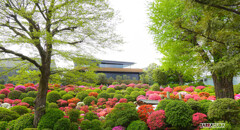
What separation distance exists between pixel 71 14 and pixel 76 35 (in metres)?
0.89

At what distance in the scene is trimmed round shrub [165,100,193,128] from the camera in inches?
238

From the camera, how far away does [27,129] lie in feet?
19.9

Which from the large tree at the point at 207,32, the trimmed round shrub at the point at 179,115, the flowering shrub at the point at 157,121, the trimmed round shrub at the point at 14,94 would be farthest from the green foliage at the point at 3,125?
the large tree at the point at 207,32

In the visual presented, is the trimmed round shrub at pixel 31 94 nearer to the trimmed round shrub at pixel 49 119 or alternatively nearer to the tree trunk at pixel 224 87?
the trimmed round shrub at pixel 49 119

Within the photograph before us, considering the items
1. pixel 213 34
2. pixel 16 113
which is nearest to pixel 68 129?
pixel 16 113

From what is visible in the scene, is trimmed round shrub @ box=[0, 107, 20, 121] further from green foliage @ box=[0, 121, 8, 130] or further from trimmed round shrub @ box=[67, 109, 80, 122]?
trimmed round shrub @ box=[67, 109, 80, 122]

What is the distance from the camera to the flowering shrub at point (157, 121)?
6.25 metres

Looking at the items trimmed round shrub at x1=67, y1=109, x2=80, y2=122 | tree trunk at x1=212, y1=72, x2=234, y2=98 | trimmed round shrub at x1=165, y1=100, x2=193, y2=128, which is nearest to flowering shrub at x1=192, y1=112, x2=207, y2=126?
trimmed round shrub at x1=165, y1=100, x2=193, y2=128

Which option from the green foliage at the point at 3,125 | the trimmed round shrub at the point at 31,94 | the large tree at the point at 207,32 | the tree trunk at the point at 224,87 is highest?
the large tree at the point at 207,32

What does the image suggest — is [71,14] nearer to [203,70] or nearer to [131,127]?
[131,127]

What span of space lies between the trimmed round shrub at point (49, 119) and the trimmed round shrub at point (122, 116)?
7.19 ft

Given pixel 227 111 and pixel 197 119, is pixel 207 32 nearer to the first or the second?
pixel 227 111

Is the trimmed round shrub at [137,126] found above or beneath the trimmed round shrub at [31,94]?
beneath

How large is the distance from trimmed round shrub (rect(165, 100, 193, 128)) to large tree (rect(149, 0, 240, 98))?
213cm
